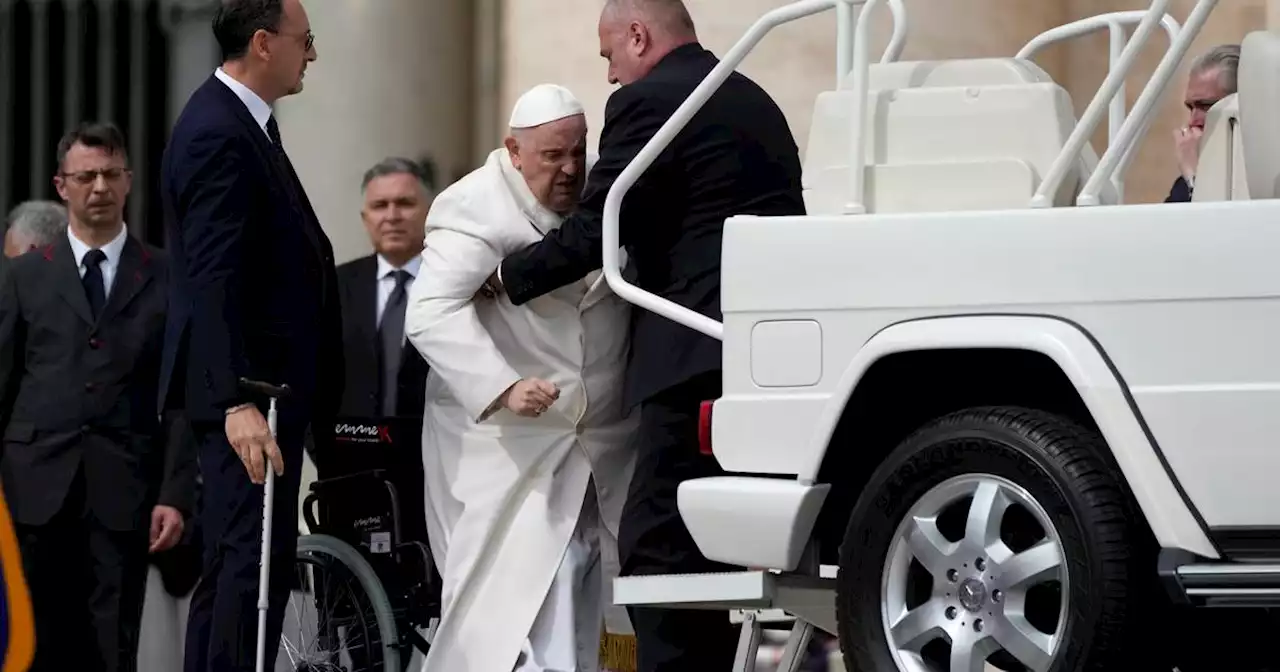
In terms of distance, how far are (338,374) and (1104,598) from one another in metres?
2.76

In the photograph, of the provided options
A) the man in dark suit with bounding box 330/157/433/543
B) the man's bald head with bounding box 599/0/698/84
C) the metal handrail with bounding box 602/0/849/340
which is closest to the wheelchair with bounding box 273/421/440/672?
the man in dark suit with bounding box 330/157/433/543

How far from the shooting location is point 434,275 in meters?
7.34

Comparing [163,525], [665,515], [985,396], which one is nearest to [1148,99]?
[985,396]

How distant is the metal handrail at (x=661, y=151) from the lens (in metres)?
6.17

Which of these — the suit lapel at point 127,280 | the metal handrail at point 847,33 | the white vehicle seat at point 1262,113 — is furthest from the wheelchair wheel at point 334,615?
the white vehicle seat at point 1262,113

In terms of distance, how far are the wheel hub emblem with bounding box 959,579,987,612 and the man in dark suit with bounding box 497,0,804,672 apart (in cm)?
142

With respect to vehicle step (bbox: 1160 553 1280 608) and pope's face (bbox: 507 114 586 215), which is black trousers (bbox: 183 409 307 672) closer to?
pope's face (bbox: 507 114 586 215)

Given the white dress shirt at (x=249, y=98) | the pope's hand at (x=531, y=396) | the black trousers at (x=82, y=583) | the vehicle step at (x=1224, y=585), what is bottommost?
the black trousers at (x=82, y=583)

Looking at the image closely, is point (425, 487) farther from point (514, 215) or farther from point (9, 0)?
point (9, 0)

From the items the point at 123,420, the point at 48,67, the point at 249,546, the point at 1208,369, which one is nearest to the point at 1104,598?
the point at 1208,369

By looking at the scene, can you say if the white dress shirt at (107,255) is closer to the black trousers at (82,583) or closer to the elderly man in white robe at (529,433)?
the black trousers at (82,583)

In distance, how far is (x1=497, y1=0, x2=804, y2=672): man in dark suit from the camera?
6676 millimetres

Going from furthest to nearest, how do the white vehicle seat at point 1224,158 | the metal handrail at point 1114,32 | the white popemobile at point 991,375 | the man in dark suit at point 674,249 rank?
the man in dark suit at point 674,249 < the metal handrail at point 1114,32 < the white vehicle seat at point 1224,158 < the white popemobile at point 991,375

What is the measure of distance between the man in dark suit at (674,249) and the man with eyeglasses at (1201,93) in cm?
124
